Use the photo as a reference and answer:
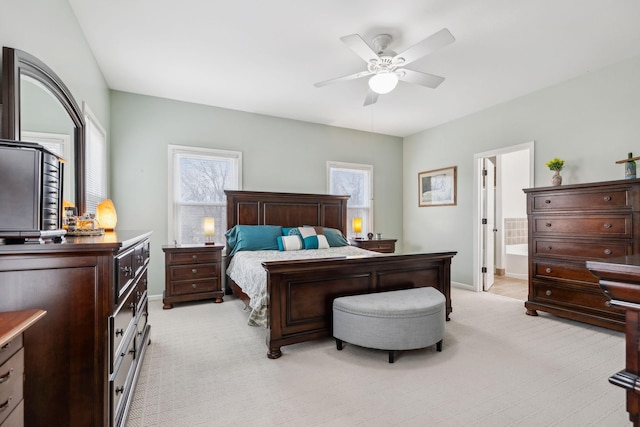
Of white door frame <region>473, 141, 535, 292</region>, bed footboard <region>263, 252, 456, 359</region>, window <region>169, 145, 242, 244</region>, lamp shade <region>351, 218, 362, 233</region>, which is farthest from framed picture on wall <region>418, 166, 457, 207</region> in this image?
window <region>169, 145, 242, 244</region>

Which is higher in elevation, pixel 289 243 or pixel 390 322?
pixel 289 243

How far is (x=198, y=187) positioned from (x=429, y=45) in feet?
11.8

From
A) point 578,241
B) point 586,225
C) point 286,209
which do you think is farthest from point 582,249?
point 286,209

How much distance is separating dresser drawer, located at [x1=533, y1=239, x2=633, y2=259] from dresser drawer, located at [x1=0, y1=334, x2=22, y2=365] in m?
4.38

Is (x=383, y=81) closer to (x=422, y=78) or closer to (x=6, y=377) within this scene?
(x=422, y=78)

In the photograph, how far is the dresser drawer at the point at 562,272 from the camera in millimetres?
3186

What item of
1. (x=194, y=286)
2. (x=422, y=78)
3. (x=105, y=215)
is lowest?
(x=194, y=286)

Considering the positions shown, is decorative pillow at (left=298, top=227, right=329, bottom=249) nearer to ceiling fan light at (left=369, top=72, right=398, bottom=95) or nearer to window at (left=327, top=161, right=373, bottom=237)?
window at (left=327, top=161, right=373, bottom=237)

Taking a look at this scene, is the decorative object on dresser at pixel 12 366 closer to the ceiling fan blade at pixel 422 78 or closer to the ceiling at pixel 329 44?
the ceiling at pixel 329 44

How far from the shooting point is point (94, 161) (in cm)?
321

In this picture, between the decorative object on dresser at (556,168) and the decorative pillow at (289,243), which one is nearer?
the decorative object on dresser at (556,168)

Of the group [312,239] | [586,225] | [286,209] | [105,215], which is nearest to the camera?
[105,215]

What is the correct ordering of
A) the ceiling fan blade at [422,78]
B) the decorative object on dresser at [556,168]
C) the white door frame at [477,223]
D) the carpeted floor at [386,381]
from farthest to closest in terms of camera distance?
the white door frame at [477,223] < the decorative object on dresser at [556,168] < the ceiling fan blade at [422,78] < the carpeted floor at [386,381]

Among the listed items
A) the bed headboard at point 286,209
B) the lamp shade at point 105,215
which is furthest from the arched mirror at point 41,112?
the bed headboard at point 286,209
